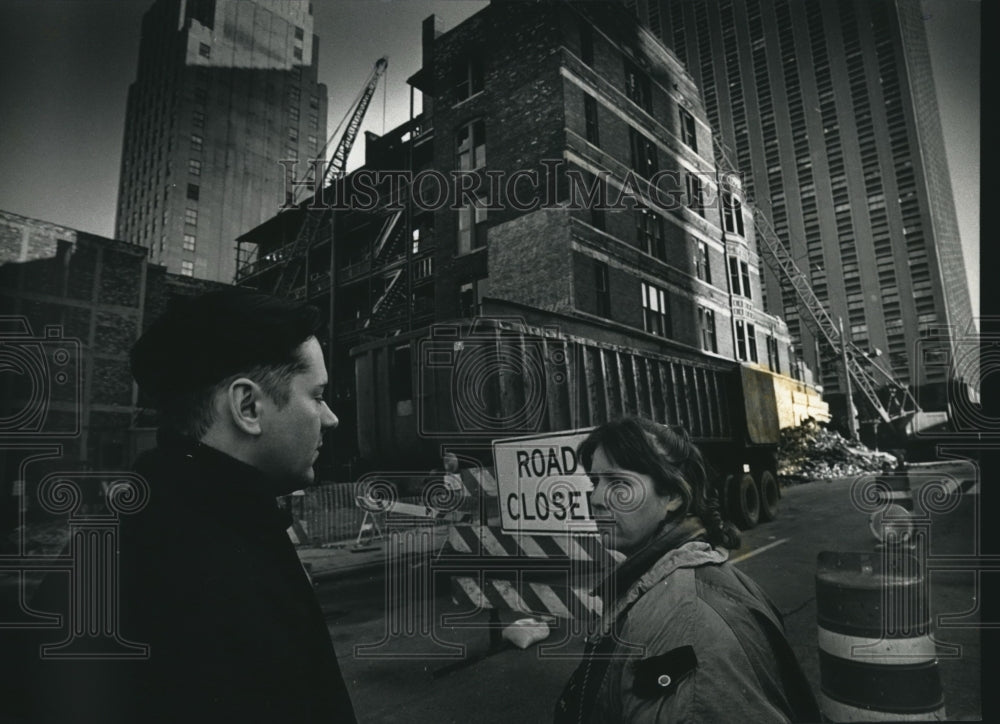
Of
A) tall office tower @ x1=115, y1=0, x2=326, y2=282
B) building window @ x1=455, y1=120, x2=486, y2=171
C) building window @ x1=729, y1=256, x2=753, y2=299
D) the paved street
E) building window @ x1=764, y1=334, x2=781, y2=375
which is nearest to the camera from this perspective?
the paved street

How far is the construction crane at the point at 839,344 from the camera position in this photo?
310 inches

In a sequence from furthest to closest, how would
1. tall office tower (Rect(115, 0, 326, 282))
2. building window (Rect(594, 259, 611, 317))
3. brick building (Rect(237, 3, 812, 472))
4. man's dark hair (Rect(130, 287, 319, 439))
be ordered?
building window (Rect(594, 259, 611, 317)) < brick building (Rect(237, 3, 812, 472)) < tall office tower (Rect(115, 0, 326, 282)) < man's dark hair (Rect(130, 287, 319, 439))

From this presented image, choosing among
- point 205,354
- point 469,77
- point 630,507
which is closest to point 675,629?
point 630,507

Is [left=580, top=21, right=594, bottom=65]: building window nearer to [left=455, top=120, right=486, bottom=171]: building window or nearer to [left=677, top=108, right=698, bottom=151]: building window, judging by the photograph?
[left=677, top=108, right=698, bottom=151]: building window

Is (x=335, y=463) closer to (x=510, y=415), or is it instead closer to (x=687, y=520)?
(x=510, y=415)

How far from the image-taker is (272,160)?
5.99m

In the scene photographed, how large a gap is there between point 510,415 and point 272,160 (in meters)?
4.30

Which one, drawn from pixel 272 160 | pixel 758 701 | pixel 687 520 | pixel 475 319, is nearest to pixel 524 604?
pixel 475 319

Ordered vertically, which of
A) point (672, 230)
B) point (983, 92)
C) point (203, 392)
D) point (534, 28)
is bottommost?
point (203, 392)

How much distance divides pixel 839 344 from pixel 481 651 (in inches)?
273

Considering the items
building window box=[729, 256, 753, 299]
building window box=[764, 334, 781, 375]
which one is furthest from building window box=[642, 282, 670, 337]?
building window box=[764, 334, 781, 375]

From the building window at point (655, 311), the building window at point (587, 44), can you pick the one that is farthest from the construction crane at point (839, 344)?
the building window at point (587, 44)

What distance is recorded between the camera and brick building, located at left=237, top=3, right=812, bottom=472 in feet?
53.1

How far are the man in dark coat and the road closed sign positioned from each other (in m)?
3.39
